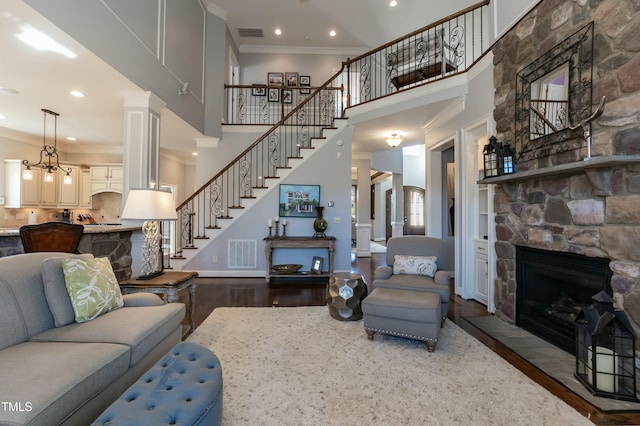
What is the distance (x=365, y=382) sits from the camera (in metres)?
2.22

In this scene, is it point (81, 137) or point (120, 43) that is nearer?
point (120, 43)

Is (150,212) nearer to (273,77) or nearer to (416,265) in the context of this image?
(416,265)

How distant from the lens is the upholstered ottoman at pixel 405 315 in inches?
105

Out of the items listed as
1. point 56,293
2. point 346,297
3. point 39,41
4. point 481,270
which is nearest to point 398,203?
point 481,270

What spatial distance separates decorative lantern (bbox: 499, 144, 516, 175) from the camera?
3191mm

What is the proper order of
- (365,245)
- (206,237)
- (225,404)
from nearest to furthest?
(225,404) < (206,237) < (365,245)

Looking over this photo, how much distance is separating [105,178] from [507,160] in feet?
28.6

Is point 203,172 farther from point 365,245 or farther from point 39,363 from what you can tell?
point 39,363

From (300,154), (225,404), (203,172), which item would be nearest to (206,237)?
(203,172)

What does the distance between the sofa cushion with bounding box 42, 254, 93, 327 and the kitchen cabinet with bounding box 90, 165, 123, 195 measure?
6592mm

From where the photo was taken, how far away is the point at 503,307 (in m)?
3.47

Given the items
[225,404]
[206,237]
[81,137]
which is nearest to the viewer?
[225,404]

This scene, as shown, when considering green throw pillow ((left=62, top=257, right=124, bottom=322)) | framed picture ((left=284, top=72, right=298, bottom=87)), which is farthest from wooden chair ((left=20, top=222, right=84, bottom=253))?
framed picture ((left=284, top=72, right=298, bottom=87))

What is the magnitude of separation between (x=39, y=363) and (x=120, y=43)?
343 cm
